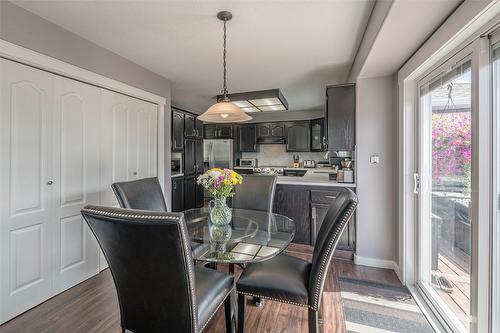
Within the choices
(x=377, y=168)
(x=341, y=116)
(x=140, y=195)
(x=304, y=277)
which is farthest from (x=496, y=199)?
(x=140, y=195)

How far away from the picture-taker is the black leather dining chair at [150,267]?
0.91 meters

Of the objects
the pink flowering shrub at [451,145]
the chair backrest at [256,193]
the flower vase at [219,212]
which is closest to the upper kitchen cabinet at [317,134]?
the chair backrest at [256,193]

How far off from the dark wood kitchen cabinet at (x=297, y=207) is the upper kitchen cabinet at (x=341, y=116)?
719mm

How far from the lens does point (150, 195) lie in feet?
7.30

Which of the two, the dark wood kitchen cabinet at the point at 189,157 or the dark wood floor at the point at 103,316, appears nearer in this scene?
the dark wood floor at the point at 103,316

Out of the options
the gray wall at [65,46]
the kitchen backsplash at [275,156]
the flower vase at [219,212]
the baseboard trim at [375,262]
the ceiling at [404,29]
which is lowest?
the baseboard trim at [375,262]

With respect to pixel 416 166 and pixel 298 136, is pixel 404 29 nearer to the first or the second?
pixel 416 166

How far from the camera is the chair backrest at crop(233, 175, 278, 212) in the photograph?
2.61m

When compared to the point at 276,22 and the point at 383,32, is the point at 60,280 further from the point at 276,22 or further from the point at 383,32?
the point at 383,32

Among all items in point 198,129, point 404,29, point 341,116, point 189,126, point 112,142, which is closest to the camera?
point 404,29

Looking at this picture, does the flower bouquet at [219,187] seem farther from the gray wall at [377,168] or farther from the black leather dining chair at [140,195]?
the gray wall at [377,168]

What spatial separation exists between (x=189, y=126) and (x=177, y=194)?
4.72 feet

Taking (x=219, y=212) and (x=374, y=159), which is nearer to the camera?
(x=219, y=212)

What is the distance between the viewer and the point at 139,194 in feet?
6.89
